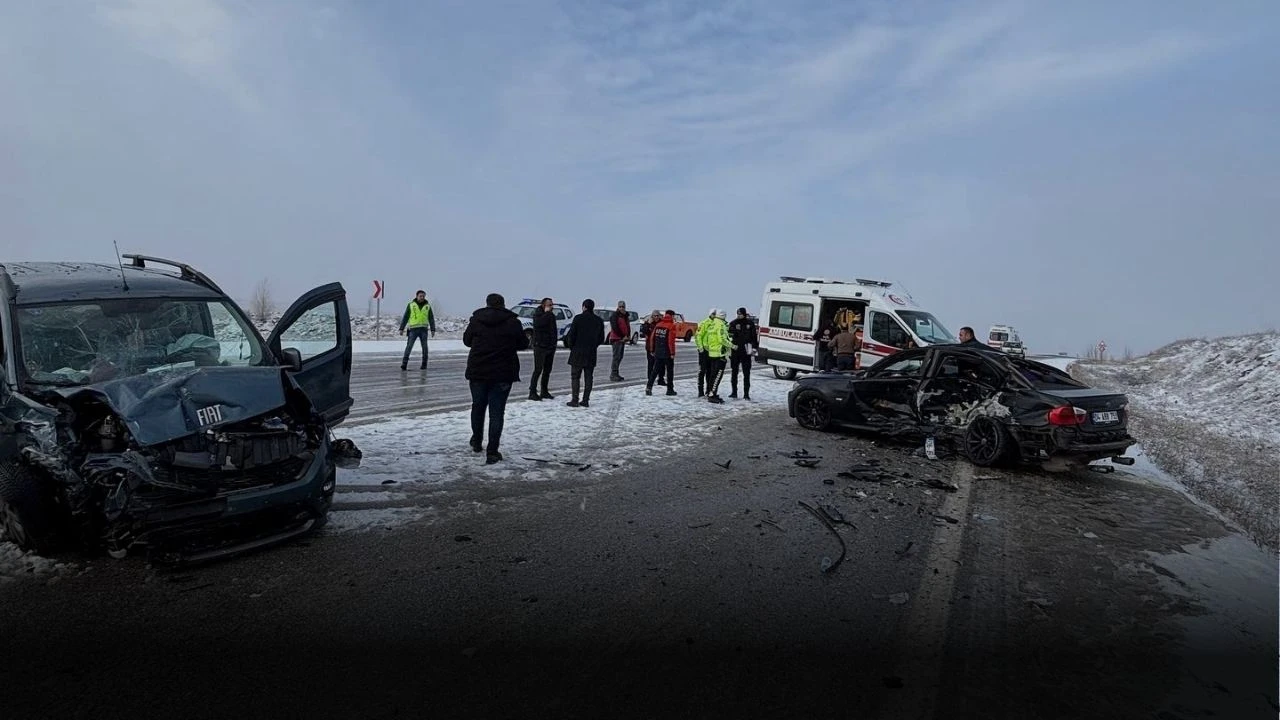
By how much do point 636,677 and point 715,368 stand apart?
10506 millimetres

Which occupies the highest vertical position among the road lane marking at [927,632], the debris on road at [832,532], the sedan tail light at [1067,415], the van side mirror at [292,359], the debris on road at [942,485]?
the van side mirror at [292,359]

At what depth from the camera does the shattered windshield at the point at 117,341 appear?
4.62 m

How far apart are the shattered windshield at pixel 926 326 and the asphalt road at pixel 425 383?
4598mm

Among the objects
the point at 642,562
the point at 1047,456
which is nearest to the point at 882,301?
the point at 1047,456

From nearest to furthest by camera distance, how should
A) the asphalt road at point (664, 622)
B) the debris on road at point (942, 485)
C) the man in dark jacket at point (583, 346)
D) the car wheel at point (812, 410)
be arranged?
the asphalt road at point (664, 622)
the debris on road at point (942, 485)
the car wheel at point (812, 410)
the man in dark jacket at point (583, 346)

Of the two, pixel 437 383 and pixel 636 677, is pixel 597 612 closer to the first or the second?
pixel 636 677

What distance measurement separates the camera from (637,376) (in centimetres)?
1795

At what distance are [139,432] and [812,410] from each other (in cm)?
855

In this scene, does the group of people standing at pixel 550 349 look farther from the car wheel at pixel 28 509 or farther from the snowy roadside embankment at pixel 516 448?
the car wheel at pixel 28 509

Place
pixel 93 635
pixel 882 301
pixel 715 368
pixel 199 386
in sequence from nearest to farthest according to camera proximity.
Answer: pixel 93 635 → pixel 199 386 → pixel 715 368 → pixel 882 301

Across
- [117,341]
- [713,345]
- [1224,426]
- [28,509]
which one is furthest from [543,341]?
[1224,426]

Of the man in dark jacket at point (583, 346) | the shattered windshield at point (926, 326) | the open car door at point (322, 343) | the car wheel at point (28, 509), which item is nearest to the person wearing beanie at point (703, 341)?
the man in dark jacket at point (583, 346)

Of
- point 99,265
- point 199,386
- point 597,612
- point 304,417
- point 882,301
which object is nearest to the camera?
point 597,612

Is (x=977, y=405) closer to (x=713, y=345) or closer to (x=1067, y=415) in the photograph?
(x=1067, y=415)
